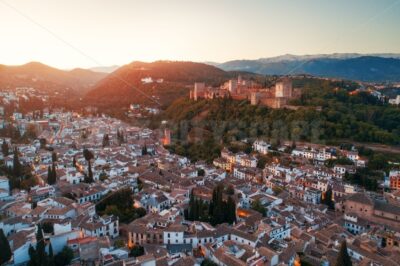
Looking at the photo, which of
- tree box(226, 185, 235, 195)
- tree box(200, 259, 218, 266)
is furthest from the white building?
tree box(200, 259, 218, 266)

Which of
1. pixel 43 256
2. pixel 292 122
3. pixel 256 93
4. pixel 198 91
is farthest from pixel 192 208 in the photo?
pixel 198 91

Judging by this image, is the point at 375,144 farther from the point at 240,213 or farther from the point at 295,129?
the point at 240,213

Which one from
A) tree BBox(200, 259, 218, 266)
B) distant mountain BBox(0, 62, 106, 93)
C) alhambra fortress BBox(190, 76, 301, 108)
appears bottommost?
tree BBox(200, 259, 218, 266)

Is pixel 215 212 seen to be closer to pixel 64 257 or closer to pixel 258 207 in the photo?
pixel 258 207

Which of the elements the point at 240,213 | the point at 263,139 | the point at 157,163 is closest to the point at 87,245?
the point at 240,213

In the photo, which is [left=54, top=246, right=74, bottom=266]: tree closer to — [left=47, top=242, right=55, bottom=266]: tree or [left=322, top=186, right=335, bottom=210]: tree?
[left=47, top=242, right=55, bottom=266]: tree

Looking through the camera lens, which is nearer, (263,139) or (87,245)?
(87,245)
